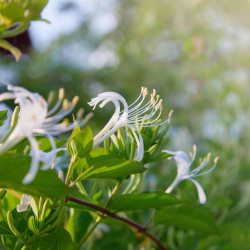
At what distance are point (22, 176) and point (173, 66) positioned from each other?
94.2 inches

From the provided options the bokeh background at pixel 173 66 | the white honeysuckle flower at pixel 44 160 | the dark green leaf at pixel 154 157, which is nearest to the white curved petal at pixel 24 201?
the white honeysuckle flower at pixel 44 160

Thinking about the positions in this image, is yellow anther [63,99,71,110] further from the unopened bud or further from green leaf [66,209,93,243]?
green leaf [66,209,93,243]

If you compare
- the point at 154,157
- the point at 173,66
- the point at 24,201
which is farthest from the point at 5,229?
the point at 173,66

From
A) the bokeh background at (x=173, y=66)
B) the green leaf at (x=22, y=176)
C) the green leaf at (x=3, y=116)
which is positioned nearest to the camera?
the green leaf at (x=22, y=176)

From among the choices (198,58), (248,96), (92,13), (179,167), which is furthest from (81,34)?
(179,167)

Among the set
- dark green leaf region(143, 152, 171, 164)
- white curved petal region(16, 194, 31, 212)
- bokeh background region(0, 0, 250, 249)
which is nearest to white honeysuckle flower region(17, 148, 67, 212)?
white curved petal region(16, 194, 31, 212)

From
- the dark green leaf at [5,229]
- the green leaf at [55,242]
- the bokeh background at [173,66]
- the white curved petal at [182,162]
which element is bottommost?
the dark green leaf at [5,229]

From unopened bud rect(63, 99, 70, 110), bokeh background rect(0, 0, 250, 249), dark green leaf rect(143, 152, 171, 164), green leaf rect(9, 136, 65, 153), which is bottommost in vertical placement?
green leaf rect(9, 136, 65, 153)

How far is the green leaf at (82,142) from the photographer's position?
32 centimetres

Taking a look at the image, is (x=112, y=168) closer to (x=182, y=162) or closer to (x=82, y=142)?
(x=82, y=142)

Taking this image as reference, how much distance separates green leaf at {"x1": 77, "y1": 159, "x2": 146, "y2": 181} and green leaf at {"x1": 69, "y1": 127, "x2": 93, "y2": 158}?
2 cm

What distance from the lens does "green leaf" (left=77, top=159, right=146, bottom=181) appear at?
0.32 meters

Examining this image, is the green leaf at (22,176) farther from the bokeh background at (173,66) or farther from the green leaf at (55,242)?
the bokeh background at (173,66)

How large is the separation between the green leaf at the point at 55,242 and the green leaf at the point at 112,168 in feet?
0.19
